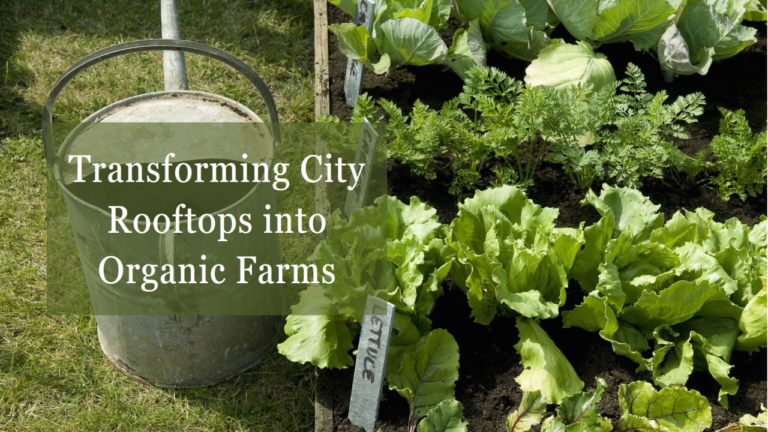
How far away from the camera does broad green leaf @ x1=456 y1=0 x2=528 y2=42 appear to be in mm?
3104

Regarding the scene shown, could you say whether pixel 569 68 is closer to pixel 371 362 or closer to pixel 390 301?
pixel 390 301

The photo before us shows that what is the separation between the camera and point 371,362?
193 centimetres

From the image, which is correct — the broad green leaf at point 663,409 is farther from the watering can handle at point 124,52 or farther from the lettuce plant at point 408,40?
the lettuce plant at point 408,40

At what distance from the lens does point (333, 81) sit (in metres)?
3.26

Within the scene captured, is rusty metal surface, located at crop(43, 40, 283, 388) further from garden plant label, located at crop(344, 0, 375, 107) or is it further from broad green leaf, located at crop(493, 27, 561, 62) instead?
broad green leaf, located at crop(493, 27, 561, 62)

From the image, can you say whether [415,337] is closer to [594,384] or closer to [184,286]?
[594,384]

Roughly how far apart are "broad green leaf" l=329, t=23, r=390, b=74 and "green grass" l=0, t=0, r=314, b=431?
68 cm

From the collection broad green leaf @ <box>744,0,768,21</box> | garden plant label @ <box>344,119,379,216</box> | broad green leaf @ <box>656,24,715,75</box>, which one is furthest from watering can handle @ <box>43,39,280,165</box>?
broad green leaf @ <box>744,0,768,21</box>

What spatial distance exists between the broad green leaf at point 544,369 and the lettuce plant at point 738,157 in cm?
102

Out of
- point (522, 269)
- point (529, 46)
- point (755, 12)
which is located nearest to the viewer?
point (522, 269)

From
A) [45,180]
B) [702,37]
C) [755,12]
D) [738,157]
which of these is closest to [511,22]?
[702,37]

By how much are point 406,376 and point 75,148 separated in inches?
45.7

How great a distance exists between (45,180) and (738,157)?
2.83 metres

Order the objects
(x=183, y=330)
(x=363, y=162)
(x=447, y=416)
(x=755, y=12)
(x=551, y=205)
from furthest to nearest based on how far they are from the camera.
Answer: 1. (x=755, y=12)
2. (x=551, y=205)
3. (x=363, y=162)
4. (x=183, y=330)
5. (x=447, y=416)
